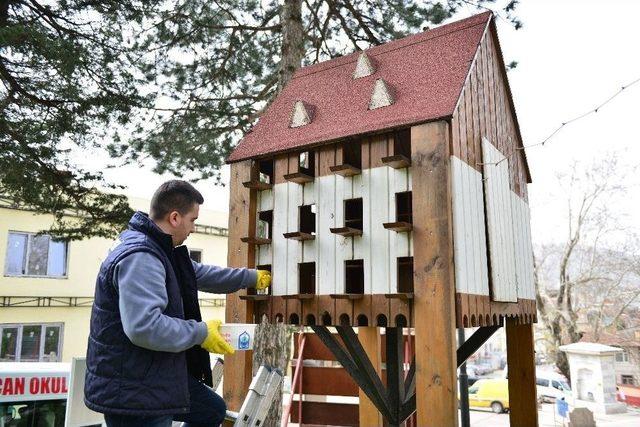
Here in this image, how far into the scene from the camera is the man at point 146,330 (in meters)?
1.80

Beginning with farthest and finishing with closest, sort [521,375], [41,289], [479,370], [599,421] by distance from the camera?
[479,370], [41,289], [599,421], [521,375]

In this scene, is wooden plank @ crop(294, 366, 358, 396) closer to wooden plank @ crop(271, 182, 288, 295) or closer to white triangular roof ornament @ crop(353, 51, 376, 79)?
wooden plank @ crop(271, 182, 288, 295)

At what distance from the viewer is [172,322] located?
6.01 feet

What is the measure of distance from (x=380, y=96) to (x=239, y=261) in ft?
4.42

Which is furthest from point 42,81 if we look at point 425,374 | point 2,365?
point 425,374

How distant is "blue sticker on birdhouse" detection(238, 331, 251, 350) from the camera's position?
84.0 inches

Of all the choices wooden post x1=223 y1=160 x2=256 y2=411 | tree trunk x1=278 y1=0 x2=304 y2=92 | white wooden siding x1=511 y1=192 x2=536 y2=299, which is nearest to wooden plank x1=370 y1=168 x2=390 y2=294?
wooden post x1=223 y1=160 x2=256 y2=411

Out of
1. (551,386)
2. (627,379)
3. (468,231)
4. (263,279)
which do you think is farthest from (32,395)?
(627,379)

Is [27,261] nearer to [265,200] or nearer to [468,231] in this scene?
[265,200]

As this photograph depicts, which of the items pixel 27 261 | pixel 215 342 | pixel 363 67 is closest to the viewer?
Result: pixel 215 342

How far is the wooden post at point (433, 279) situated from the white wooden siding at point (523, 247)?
1421 mm

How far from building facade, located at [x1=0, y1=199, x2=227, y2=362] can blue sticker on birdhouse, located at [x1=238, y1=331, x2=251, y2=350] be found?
44.1 feet

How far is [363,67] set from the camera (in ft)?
11.3

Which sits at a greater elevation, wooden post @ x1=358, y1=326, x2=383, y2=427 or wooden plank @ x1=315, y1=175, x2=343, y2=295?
wooden plank @ x1=315, y1=175, x2=343, y2=295
